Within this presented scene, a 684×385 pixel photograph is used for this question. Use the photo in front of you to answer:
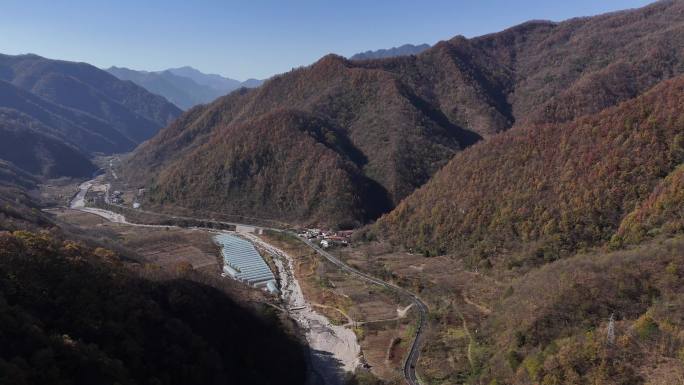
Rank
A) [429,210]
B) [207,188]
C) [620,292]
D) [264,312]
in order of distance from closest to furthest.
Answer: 1. [620,292]
2. [264,312]
3. [429,210]
4. [207,188]

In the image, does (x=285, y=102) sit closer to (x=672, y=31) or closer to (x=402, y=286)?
(x=402, y=286)

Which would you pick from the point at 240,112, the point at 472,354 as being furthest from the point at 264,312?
the point at 240,112

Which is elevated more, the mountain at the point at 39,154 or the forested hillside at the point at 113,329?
the mountain at the point at 39,154

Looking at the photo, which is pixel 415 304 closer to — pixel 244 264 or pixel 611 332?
pixel 611 332

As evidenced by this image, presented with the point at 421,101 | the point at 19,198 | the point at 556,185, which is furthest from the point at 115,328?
the point at 421,101

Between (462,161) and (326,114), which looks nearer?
(462,161)

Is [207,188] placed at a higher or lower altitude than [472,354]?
higher

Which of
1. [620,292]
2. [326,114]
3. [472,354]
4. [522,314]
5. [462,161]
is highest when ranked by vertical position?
[326,114]

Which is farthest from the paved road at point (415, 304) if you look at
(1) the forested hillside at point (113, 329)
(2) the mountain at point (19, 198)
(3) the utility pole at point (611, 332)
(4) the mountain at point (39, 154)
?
(4) the mountain at point (39, 154)

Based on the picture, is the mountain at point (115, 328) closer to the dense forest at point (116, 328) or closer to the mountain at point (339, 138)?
the dense forest at point (116, 328)

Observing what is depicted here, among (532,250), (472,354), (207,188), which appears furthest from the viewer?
(207,188)
